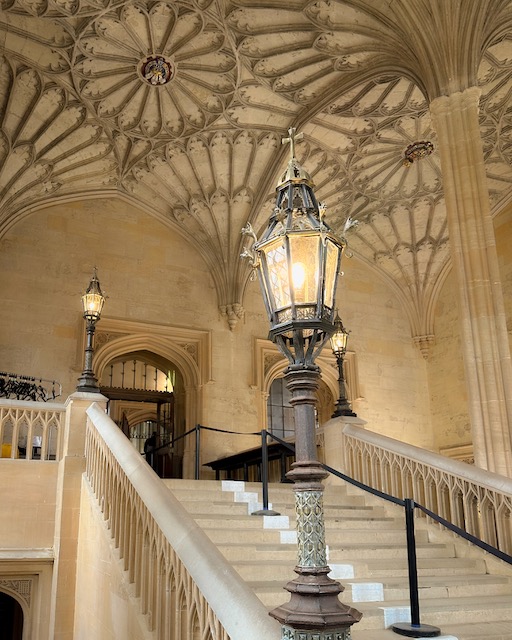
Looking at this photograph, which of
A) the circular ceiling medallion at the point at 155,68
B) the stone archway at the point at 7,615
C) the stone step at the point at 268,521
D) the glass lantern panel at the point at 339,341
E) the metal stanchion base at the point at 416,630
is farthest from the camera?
the stone archway at the point at 7,615

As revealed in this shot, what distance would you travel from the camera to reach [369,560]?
18.6ft

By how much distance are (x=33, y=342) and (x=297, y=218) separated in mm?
9361

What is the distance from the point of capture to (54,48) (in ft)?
32.3

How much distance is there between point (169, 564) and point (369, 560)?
252 centimetres

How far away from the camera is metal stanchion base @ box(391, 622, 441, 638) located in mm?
4105

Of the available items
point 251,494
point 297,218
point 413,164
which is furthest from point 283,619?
point 413,164

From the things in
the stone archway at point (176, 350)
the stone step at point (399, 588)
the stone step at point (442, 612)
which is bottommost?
the stone step at point (442, 612)

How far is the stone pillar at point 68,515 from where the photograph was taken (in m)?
6.20

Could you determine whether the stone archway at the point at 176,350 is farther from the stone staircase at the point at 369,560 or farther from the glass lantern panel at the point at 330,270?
the glass lantern panel at the point at 330,270

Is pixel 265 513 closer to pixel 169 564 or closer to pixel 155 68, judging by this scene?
pixel 169 564

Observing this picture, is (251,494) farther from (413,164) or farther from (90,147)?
(413,164)

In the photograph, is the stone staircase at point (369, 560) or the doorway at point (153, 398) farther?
the doorway at point (153, 398)

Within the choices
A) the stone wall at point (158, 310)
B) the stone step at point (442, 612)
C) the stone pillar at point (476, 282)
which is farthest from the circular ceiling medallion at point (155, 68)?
the stone step at point (442, 612)

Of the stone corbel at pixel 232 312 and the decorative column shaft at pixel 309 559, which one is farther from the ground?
the stone corbel at pixel 232 312
